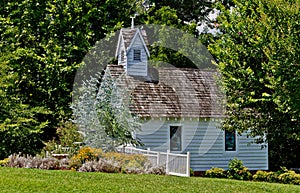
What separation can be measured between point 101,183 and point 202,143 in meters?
11.0

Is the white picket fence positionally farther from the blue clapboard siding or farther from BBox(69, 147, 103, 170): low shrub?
the blue clapboard siding

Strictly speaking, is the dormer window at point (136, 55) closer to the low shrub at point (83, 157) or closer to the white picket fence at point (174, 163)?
the white picket fence at point (174, 163)

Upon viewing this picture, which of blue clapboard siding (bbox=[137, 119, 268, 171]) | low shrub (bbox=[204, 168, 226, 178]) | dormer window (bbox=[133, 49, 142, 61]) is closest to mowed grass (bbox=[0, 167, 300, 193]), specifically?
low shrub (bbox=[204, 168, 226, 178])

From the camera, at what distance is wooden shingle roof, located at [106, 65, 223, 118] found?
24133mm

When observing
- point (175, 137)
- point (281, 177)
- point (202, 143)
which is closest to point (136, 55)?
point (175, 137)

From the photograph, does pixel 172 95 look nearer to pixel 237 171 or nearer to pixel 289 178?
pixel 237 171

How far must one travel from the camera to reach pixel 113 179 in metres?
15.6

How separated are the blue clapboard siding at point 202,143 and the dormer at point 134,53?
3254 mm

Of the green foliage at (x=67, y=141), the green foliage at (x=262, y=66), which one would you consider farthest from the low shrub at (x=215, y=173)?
the green foliage at (x=67, y=141)

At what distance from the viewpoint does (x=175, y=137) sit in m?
25.0

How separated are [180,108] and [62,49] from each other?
29.0 ft

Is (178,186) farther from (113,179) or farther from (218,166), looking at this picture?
(218,166)

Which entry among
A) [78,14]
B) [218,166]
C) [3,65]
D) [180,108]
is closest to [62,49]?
[78,14]

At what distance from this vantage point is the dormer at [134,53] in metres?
26.1
